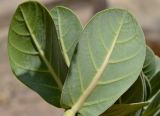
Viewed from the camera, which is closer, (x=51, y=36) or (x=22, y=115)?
(x=51, y=36)

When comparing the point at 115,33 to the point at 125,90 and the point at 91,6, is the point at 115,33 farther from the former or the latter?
the point at 91,6

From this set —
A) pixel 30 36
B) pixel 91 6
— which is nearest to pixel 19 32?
pixel 30 36

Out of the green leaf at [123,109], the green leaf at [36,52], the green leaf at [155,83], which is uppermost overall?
the green leaf at [36,52]

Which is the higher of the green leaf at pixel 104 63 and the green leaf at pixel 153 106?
the green leaf at pixel 104 63
